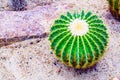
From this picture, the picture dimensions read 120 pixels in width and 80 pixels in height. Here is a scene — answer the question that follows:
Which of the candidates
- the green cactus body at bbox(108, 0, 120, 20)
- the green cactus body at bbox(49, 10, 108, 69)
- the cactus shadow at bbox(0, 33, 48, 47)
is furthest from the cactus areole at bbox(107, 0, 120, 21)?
the cactus shadow at bbox(0, 33, 48, 47)

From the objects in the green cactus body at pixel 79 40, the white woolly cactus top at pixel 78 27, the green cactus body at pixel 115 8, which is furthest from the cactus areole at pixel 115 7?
the white woolly cactus top at pixel 78 27

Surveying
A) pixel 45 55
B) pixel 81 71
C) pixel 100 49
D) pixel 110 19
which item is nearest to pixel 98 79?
pixel 81 71

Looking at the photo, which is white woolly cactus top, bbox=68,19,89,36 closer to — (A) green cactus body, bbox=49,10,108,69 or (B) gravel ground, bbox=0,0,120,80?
(A) green cactus body, bbox=49,10,108,69

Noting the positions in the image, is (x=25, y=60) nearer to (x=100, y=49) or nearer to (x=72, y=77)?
(x=72, y=77)

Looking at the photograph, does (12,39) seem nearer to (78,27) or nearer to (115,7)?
(78,27)

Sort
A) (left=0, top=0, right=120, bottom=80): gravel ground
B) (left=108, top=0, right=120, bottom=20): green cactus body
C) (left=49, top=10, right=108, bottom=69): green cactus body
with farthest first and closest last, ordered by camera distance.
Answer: (left=108, top=0, right=120, bottom=20): green cactus body, (left=0, top=0, right=120, bottom=80): gravel ground, (left=49, top=10, right=108, bottom=69): green cactus body
